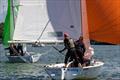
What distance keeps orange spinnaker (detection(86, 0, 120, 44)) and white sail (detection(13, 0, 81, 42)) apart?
3.25 ft

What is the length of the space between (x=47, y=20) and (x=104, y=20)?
3.36 metres

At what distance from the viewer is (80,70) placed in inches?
904

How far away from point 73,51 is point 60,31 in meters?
1.71

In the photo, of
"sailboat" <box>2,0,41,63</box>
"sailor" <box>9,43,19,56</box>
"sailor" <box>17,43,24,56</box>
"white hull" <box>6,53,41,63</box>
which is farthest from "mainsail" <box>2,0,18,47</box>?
"white hull" <box>6,53,41,63</box>

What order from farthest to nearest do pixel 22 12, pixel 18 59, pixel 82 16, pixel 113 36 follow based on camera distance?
pixel 18 59, pixel 22 12, pixel 82 16, pixel 113 36

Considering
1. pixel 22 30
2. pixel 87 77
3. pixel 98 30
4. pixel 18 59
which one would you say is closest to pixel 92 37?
pixel 98 30

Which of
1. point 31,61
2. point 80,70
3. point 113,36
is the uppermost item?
point 113,36

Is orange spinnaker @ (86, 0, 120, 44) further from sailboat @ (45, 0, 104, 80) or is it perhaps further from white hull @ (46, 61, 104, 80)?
white hull @ (46, 61, 104, 80)

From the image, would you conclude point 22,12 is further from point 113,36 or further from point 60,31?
point 113,36

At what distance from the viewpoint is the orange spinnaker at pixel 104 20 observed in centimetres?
2255

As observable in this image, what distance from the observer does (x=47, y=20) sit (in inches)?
993

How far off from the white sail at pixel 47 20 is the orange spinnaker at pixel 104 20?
0.99 m

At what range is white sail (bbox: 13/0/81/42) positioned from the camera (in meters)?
24.5

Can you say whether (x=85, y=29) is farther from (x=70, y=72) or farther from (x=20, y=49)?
(x=20, y=49)
